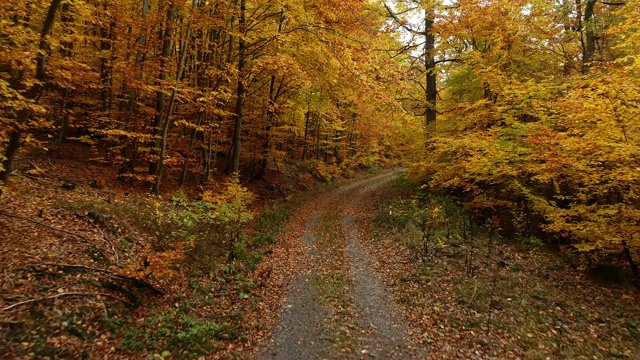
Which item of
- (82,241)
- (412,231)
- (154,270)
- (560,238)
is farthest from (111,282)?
(560,238)

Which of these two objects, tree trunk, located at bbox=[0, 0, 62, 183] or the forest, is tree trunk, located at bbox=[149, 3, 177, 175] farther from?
tree trunk, located at bbox=[0, 0, 62, 183]

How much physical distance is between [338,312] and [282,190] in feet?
49.4

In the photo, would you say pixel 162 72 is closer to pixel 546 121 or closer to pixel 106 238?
pixel 106 238

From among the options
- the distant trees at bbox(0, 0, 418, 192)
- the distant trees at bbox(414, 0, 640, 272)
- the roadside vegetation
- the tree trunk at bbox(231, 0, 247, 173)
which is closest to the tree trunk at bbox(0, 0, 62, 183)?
the distant trees at bbox(0, 0, 418, 192)

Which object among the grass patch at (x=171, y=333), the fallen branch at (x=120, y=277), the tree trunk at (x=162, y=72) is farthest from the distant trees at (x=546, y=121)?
the tree trunk at (x=162, y=72)

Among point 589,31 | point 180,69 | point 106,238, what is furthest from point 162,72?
point 589,31

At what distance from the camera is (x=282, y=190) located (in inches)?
864

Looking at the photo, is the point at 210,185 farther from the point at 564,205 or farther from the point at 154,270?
the point at 564,205

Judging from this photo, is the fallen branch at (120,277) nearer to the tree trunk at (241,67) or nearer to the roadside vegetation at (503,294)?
the roadside vegetation at (503,294)

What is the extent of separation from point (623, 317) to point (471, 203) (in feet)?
21.0

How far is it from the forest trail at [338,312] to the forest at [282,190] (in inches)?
5.5

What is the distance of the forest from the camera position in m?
6.47

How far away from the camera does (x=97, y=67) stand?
14.7 meters

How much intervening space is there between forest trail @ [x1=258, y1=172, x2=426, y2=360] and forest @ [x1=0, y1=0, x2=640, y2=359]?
0.14 m
